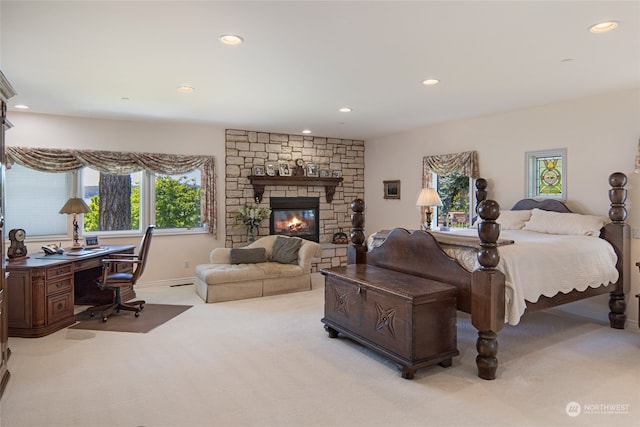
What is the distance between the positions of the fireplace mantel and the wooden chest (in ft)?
12.2

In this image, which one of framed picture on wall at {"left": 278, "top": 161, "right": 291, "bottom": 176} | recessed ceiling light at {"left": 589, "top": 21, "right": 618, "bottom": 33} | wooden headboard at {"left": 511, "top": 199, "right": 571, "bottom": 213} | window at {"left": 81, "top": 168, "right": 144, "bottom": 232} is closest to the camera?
recessed ceiling light at {"left": 589, "top": 21, "right": 618, "bottom": 33}

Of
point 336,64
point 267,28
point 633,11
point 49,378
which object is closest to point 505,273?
point 633,11

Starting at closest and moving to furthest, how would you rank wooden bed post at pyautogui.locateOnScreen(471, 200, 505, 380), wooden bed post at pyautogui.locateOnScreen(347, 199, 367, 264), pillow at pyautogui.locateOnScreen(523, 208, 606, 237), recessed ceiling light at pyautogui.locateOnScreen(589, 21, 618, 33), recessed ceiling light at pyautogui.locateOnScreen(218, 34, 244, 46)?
recessed ceiling light at pyautogui.locateOnScreen(589, 21, 618, 33) < recessed ceiling light at pyautogui.locateOnScreen(218, 34, 244, 46) < wooden bed post at pyautogui.locateOnScreen(471, 200, 505, 380) < pillow at pyautogui.locateOnScreen(523, 208, 606, 237) < wooden bed post at pyautogui.locateOnScreen(347, 199, 367, 264)

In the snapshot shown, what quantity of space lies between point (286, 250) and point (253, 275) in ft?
2.48

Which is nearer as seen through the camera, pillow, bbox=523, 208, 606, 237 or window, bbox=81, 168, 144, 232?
pillow, bbox=523, 208, 606, 237

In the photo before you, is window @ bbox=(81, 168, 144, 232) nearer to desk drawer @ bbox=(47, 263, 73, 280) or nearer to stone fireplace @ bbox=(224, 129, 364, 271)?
stone fireplace @ bbox=(224, 129, 364, 271)

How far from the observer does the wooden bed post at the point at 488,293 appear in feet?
9.91

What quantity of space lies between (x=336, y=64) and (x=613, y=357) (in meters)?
3.50

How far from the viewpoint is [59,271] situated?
4336mm

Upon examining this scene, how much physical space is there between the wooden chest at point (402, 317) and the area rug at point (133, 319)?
2193 mm

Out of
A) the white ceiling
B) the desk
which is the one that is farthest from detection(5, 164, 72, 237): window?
the desk

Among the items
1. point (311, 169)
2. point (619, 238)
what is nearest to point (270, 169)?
point (311, 169)

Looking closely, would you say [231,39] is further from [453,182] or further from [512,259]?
[453,182]

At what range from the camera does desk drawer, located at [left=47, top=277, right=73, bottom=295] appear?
4.19m
